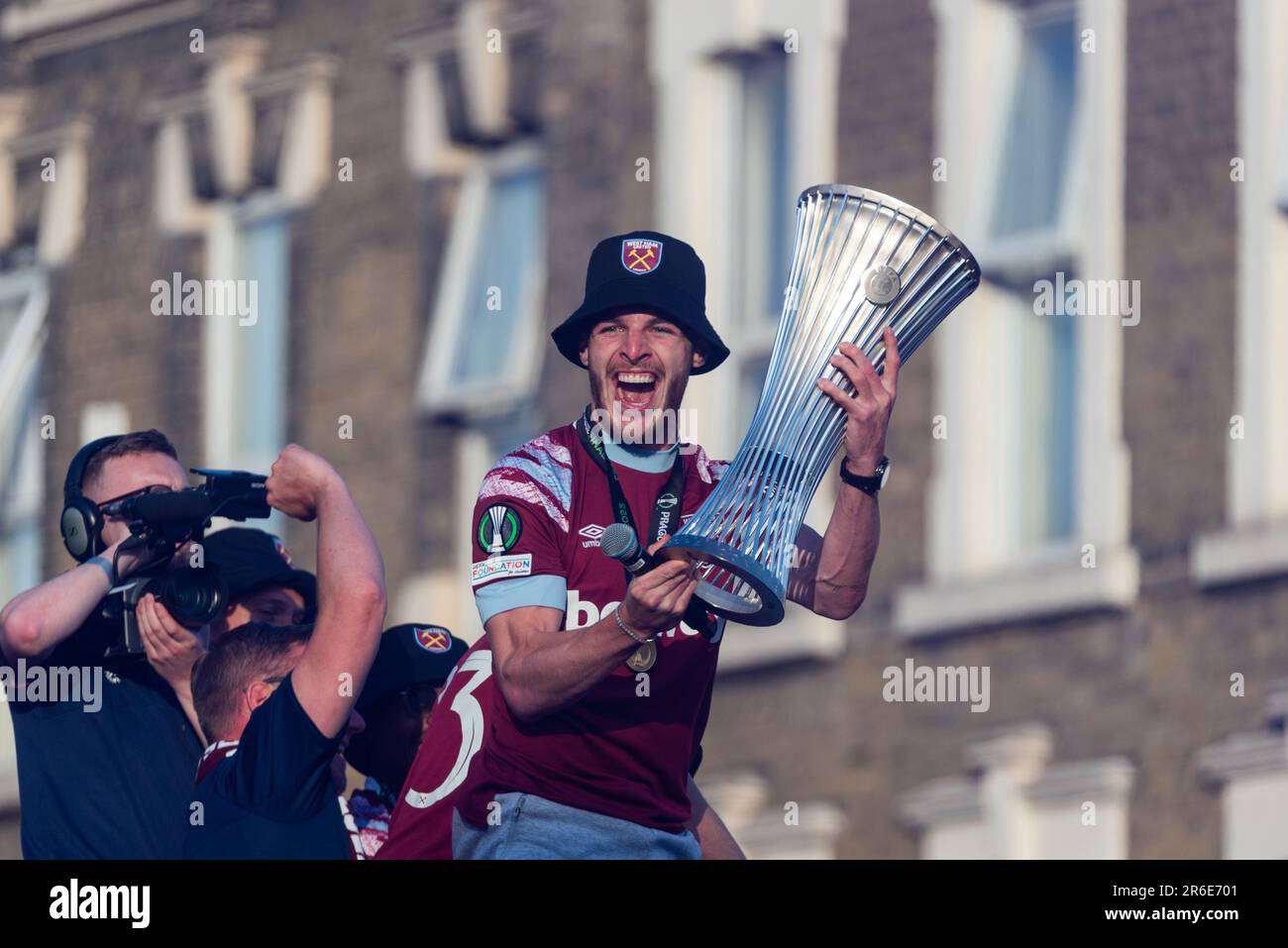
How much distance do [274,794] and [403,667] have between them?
101 centimetres

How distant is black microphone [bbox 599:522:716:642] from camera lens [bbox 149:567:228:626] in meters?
1.47

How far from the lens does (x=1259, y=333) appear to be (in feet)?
51.5

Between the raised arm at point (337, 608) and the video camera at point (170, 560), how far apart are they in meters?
0.45

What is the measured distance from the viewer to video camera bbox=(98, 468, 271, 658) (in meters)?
9.27

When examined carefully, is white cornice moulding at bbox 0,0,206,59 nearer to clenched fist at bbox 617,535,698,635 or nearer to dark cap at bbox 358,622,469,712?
dark cap at bbox 358,622,469,712

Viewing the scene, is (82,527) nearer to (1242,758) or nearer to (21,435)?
(1242,758)

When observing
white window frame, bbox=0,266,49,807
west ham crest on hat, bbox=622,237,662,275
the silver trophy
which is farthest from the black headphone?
white window frame, bbox=0,266,49,807

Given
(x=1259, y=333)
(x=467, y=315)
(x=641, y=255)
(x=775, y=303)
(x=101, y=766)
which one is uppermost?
(x=467, y=315)

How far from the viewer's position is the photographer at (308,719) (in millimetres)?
8727

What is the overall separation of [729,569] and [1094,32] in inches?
354

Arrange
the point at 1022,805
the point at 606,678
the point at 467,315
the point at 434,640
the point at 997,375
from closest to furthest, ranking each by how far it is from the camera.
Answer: the point at 606,678 < the point at 434,640 < the point at 1022,805 < the point at 997,375 < the point at 467,315

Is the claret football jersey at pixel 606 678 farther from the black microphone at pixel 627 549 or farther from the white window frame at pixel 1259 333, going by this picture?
the white window frame at pixel 1259 333

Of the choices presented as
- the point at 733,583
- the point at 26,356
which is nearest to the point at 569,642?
the point at 733,583
